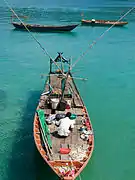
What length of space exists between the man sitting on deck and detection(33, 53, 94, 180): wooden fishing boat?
0.26 meters

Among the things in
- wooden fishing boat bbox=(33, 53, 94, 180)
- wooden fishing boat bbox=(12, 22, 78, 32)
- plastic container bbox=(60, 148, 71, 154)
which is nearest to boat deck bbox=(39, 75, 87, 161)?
wooden fishing boat bbox=(33, 53, 94, 180)

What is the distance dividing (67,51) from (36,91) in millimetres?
15866

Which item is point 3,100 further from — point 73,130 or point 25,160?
point 73,130

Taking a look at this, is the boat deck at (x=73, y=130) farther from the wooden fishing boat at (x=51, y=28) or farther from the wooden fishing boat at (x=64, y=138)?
the wooden fishing boat at (x=51, y=28)

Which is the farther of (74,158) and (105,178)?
(105,178)

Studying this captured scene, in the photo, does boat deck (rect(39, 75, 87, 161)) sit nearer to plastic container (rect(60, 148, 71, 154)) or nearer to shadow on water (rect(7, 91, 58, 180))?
plastic container (rect(60, 148, 71, 154))

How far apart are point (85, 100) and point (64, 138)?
920 cm

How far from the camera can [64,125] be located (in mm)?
13828

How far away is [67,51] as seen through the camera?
1518 inches

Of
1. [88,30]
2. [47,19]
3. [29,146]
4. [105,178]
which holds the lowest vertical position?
[105,178]

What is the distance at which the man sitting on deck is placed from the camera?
13.6 m

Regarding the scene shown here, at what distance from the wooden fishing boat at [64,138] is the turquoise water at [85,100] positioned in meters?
1.69

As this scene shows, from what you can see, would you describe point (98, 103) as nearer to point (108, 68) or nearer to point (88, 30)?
point (108, 68)

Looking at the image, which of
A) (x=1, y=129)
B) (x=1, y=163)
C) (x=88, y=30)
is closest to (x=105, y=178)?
(x=1, y=163)
